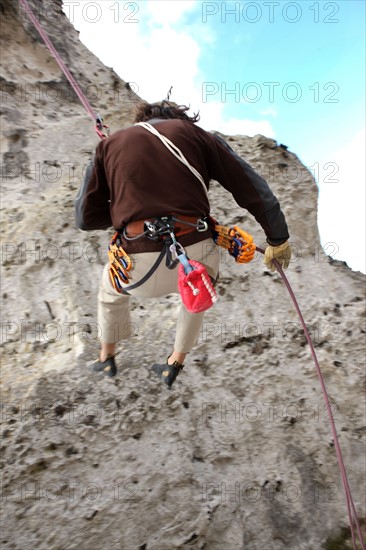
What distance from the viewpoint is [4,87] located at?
19.7ft

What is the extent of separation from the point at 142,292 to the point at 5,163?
3.61m

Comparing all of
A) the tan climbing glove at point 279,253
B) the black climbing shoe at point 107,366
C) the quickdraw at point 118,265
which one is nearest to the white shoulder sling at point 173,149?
the quickdraw at point 118,265

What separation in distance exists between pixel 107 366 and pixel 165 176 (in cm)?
184

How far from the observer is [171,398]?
12.5 ft

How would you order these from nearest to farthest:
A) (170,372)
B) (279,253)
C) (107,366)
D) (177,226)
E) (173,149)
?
(173,149), (177,226), (279,253), (170,372), (107,366)

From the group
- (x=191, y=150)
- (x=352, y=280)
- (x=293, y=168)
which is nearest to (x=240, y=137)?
(x=293, y=168)

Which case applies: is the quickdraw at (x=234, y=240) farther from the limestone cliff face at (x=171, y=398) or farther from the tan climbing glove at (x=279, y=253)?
the limestone cliff face at (x=171, y=398)

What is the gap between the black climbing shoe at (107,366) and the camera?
3.69 meters

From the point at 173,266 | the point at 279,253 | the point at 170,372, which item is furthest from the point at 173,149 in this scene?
the point at 170,372

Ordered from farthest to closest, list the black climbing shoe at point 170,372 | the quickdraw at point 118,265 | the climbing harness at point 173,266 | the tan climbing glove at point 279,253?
1. the black climbing shoe at point 170,372
2. the tan climbing glove at point 279,253
3. the quickdraw at point 118,265
4. the climbing harness at point 173,266

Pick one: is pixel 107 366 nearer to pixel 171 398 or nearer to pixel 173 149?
pixel 171 398

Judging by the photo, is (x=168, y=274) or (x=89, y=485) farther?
(x=89, y=485)

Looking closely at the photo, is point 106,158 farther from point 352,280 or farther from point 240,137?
point 240,137

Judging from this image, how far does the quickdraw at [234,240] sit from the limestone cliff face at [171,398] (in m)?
1.58
